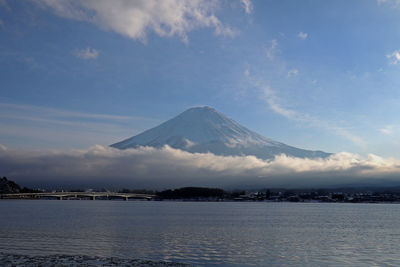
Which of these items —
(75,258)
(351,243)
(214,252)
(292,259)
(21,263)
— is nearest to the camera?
(21,263)

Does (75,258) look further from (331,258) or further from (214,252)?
(331,258)

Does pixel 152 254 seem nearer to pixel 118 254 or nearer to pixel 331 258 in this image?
pixel 118 254

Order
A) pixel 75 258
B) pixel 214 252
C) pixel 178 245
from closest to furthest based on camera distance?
pixel 75 258 → pixel 214 252 → pixel 178 245

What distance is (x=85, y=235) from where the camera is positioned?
137 feet

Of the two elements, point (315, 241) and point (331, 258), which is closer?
point (331, 258)

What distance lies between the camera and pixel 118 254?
28.9m

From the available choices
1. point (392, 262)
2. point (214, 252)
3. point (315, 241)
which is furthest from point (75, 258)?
point (315, 241)

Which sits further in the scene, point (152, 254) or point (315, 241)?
point (315, 241)

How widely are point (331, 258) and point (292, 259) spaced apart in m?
2.98

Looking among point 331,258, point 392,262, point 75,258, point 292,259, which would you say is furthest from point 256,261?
point 75,258

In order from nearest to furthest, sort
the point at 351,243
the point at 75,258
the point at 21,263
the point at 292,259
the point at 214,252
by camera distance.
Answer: the point at 21,263, the point at 75,258, the point at 292,259, the point at 214,252, the point at 351,243

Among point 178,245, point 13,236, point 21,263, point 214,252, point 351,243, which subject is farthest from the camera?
point 13,236

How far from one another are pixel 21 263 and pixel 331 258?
2000cm

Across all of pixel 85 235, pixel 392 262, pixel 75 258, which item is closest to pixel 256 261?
pixel 392 262
